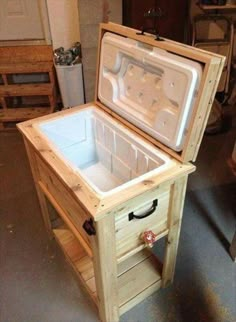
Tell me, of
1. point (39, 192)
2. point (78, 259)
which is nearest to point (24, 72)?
point (39, 192)

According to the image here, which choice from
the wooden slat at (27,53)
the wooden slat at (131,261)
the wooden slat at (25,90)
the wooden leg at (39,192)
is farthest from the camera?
the wooden slat at (27,53)

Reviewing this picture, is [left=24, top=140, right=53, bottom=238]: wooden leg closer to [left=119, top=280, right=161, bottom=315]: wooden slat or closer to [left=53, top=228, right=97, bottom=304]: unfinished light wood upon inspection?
[left=53, top=228, right=97, bottom=304]: unfinished light wood

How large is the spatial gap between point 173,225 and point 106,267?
32 centimetres

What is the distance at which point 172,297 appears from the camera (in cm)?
143

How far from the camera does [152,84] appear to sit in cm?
113

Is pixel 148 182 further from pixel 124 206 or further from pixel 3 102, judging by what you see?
pixel 3 102

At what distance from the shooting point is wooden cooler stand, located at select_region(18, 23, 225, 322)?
895 millimetres

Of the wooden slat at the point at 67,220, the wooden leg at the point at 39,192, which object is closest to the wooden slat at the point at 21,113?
the wooden leg at the point at 39,192

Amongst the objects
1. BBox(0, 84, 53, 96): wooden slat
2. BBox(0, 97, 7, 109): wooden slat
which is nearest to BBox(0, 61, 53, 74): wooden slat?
BBox(0, 84, 53, 96): wooden slat

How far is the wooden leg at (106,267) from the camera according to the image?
0.92 meters

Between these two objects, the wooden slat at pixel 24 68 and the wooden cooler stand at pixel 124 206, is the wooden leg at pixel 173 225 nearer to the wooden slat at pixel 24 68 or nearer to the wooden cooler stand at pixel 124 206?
the wooden cooler stand at pixel 124 206

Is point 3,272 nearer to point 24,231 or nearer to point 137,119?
point 24,231

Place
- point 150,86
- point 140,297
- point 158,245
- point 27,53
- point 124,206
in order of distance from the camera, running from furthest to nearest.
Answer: point 27,53 < point 158,245 < point 140,297 < point 150,86 < point 124,206

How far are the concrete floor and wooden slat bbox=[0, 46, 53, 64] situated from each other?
4.15ft
